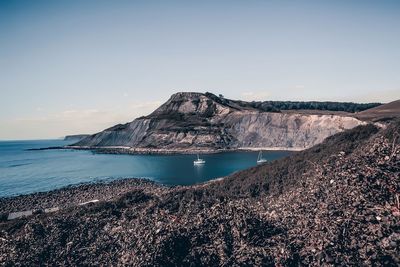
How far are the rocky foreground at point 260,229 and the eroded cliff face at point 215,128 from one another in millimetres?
68630

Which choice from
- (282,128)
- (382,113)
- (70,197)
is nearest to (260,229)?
(70,197)

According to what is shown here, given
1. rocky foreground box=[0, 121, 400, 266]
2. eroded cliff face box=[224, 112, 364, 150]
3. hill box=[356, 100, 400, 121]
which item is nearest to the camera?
rocky foreground box=[0, 121, 400, 266]

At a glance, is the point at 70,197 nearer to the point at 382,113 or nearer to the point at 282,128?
the point at 282,128

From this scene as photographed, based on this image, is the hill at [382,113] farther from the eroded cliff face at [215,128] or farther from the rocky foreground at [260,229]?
the rocky foreground at [260,229]

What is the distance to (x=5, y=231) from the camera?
20844 mm

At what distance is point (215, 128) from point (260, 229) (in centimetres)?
9122

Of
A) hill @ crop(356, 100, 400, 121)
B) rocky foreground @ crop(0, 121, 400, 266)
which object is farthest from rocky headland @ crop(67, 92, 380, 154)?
rocky foreground @ crop(0, 121, 400, 266)

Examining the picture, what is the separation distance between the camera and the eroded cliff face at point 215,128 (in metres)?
94.5

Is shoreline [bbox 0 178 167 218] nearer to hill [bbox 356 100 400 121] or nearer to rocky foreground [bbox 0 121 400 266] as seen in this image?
rocky foreground [bbox 0 121 400 266]

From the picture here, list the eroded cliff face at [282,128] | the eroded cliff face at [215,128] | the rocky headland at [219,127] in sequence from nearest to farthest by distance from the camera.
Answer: the eroded cliff face at [282,128]
the eroded cliff face at [215,128]
the rocky headland at [219,127]

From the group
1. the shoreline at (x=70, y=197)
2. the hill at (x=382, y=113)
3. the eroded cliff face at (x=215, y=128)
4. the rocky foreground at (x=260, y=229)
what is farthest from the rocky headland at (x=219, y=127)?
the rocky foreground at (x=260, y=229)

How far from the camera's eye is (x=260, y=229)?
1691 cm

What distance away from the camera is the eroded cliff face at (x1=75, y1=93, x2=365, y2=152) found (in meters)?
94.5

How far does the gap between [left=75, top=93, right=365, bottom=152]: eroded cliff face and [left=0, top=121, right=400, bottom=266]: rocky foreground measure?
68630 mm
